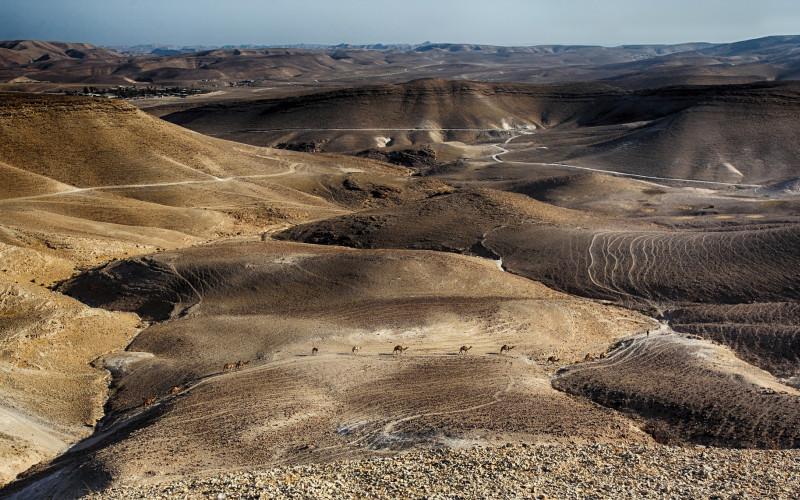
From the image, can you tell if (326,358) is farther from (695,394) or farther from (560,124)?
(560,124)

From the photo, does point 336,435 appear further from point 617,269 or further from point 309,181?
point 309,181

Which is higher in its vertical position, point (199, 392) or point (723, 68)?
point (723, 68)

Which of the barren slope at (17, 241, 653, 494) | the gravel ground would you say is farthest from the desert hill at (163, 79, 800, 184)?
the gravel ground

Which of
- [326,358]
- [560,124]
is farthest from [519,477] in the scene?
[560,124]

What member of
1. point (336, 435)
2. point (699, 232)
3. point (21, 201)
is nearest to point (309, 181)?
point (21, 201)

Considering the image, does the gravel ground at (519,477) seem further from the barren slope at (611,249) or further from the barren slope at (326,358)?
the barren slope at (611,249)

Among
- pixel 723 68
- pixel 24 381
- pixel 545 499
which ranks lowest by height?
pixel 24 381

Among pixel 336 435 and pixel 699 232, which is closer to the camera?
pixel 336 435
